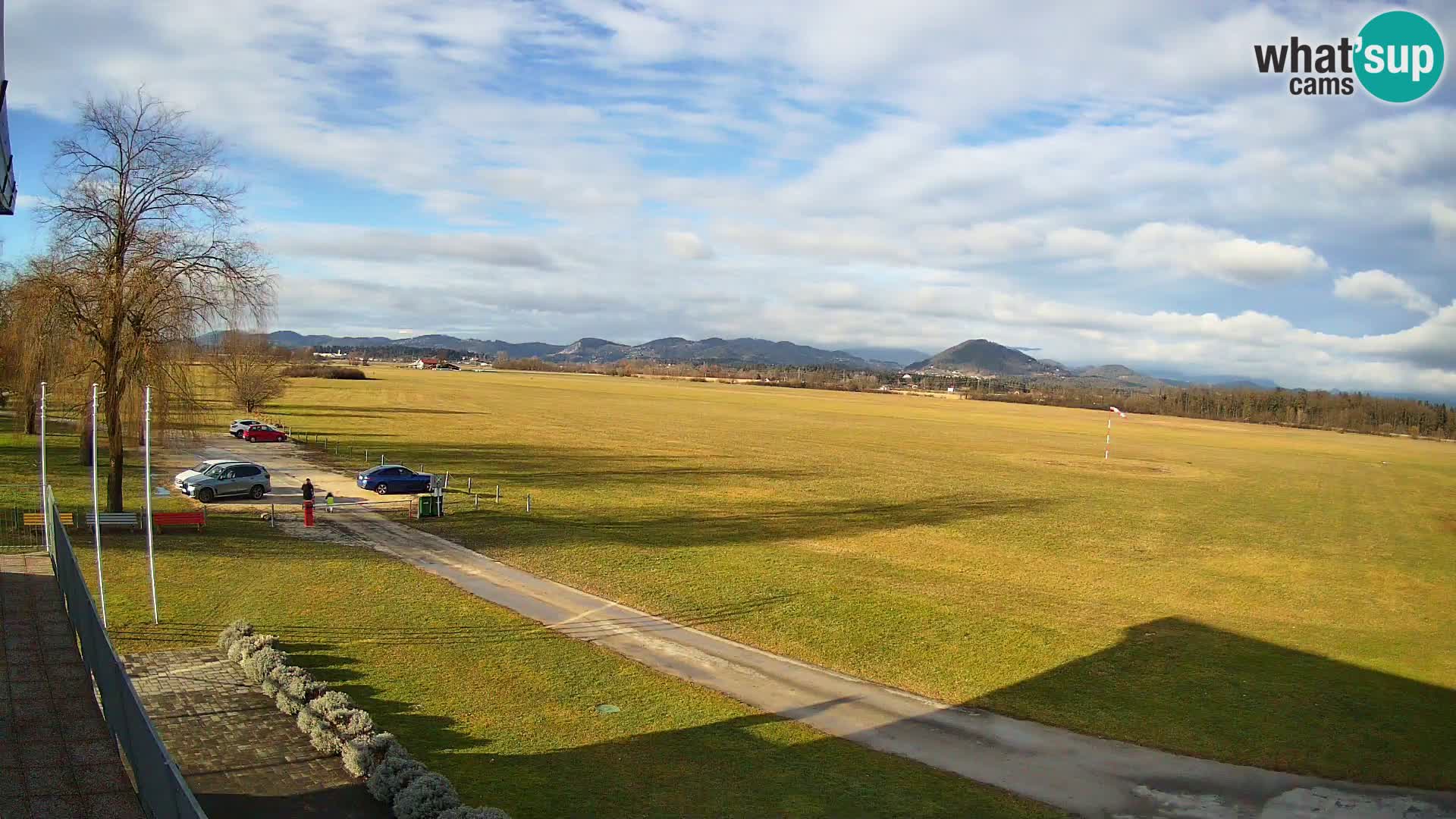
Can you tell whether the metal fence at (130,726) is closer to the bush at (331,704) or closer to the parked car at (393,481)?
the bush at (331,704)

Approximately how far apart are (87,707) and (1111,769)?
1411 cm

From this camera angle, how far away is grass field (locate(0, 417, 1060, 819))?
11992mm

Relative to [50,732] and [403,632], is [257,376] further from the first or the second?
[50,732]

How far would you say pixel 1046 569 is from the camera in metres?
28.4

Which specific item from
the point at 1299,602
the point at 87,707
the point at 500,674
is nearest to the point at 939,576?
the point at 1299,602

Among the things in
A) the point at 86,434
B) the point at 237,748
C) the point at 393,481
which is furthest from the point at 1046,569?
the point at 86,434

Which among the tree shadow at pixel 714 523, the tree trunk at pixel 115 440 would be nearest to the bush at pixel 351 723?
the tree shadow at pixel 714 523

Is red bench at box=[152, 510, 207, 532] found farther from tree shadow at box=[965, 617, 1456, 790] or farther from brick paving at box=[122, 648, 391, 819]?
tree shadow at box=[965, 617, 1456, 790]

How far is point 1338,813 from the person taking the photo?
41.6ft

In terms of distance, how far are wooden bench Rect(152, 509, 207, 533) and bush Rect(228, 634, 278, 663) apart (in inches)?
501

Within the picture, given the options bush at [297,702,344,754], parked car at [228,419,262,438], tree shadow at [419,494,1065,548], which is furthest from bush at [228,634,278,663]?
parked car at [228,419,262,438]

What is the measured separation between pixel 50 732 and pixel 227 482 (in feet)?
92.5

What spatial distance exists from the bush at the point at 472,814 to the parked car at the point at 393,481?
91.4 ft

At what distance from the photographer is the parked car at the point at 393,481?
36219mm
